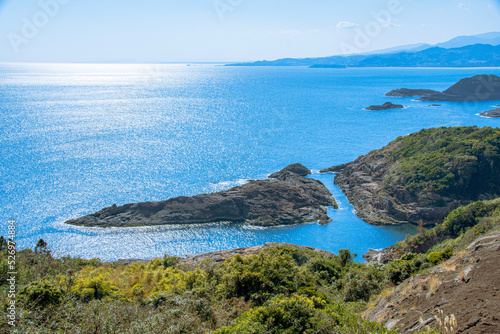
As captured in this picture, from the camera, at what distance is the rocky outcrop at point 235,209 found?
5397 cm

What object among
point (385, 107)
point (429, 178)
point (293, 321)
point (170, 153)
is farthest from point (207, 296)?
point (385, 107)

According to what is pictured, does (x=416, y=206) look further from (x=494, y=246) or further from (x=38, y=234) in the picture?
(x=38, y=234)

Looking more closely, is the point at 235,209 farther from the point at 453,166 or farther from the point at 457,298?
the point at 457,298

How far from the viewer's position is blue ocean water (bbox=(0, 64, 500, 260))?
50.5 meters

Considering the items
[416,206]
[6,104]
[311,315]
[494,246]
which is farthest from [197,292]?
[6,104]

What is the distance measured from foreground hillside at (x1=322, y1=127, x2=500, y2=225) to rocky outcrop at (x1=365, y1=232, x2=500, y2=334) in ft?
127

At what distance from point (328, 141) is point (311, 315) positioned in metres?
85.3

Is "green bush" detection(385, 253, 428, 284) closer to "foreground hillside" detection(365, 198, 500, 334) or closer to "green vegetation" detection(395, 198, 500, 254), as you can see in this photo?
"foreground hillside" detection(365, 198, 500, 334)

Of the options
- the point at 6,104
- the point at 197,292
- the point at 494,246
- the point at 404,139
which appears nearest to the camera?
the point at 494,246

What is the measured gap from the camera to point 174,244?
49375mm

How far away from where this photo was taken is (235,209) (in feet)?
188

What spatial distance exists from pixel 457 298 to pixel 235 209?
45.9 m

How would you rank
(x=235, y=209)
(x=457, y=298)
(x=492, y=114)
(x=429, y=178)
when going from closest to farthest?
(x=457, y=298) → (x=429, y=178) → (x=235, y=209) → (x=492, y=114)

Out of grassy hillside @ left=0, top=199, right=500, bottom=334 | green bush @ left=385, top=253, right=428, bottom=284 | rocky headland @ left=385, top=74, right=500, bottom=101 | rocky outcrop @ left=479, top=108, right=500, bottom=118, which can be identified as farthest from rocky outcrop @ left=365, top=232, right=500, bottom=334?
rocky headland @ left=385, top=74, right=500, bottom=101
